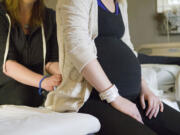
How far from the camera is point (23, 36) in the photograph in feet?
3.40

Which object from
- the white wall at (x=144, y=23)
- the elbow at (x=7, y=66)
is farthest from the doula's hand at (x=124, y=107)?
the white wall at (x=144, y=23)

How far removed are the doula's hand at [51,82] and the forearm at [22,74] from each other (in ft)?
0.13

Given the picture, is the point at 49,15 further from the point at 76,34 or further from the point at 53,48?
the point at 76,34

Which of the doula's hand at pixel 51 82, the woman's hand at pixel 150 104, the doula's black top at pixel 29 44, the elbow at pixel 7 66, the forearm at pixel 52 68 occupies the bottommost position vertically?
the woman's hand at pixel 150 104

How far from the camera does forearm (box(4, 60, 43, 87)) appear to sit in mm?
983

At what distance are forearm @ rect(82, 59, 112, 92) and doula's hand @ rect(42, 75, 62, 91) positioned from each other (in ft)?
0.80

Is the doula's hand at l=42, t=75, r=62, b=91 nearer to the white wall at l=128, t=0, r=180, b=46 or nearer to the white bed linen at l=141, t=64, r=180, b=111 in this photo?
the white bed linen at l=141, t=64, r=180, b=111

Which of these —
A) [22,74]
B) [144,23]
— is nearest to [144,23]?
[144,23]

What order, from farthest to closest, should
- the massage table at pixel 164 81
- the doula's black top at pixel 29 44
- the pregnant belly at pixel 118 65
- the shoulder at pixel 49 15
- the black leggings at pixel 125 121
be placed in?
1. the massage table at pixel 164 81
2. the shoulder at pixel 49 15
3. the doula's black top at pixel 29 44
4. the pregnant belly at pixel 118 65
5. the black leggings at pixel 125 121

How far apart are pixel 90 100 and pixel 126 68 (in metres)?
0.17

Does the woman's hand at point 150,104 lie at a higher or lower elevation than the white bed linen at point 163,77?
higher

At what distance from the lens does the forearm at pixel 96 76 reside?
0.69 meters

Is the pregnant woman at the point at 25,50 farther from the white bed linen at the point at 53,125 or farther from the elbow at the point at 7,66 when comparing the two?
the white bed linen at the point at 53,125

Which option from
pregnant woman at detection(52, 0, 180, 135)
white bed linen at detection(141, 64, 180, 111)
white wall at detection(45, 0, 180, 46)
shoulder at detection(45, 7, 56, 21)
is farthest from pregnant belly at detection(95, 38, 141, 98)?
white wall at detection(45, 0, 180, 46)
